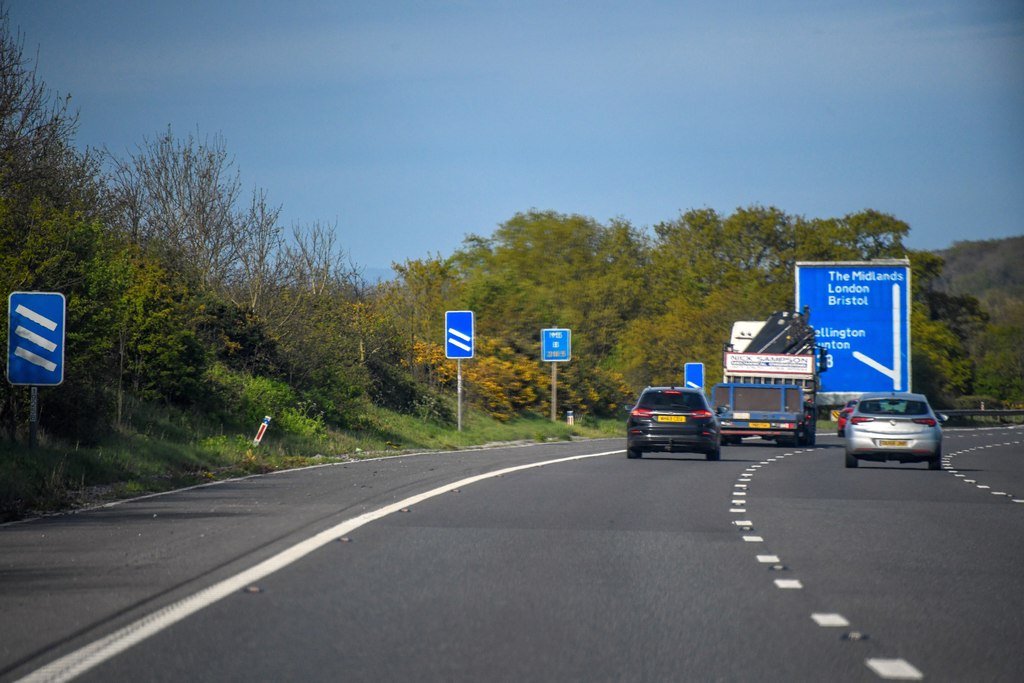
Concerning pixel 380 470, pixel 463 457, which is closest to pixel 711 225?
pixel 463 457

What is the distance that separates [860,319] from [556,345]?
39.6 ft

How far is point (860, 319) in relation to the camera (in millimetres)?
42938

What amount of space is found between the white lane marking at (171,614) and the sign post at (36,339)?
5995mm

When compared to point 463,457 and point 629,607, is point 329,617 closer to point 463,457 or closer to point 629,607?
point 629,607

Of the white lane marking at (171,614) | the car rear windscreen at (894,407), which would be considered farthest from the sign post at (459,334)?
the white lane marking at (171,614)

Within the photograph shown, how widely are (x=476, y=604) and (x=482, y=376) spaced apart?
4240 cm

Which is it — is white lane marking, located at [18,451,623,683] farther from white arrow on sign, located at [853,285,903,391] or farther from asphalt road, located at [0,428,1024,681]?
white arrow on sign, located at [853,285,903,391]

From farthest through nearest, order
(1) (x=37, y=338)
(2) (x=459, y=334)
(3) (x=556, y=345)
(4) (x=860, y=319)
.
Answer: (3) (x=556, y=345), (4) (x=860, y=319), (2) (x=459, y=334), (1) (x=37, y=338)

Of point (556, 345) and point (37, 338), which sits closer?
point (37, 338)

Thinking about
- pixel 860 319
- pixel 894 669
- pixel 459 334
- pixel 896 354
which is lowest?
pixel 894 669

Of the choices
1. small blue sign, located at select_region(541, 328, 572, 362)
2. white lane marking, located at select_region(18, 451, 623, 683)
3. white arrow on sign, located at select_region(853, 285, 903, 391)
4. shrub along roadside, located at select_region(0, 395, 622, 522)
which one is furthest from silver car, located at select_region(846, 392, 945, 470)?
small blue sign, located at select_region(541, 328, 572, 362)

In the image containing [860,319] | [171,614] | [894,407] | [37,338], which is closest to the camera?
[171,614]

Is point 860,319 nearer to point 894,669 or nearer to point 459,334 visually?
point 459,334

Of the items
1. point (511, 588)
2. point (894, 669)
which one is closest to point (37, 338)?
point (511, 588)
